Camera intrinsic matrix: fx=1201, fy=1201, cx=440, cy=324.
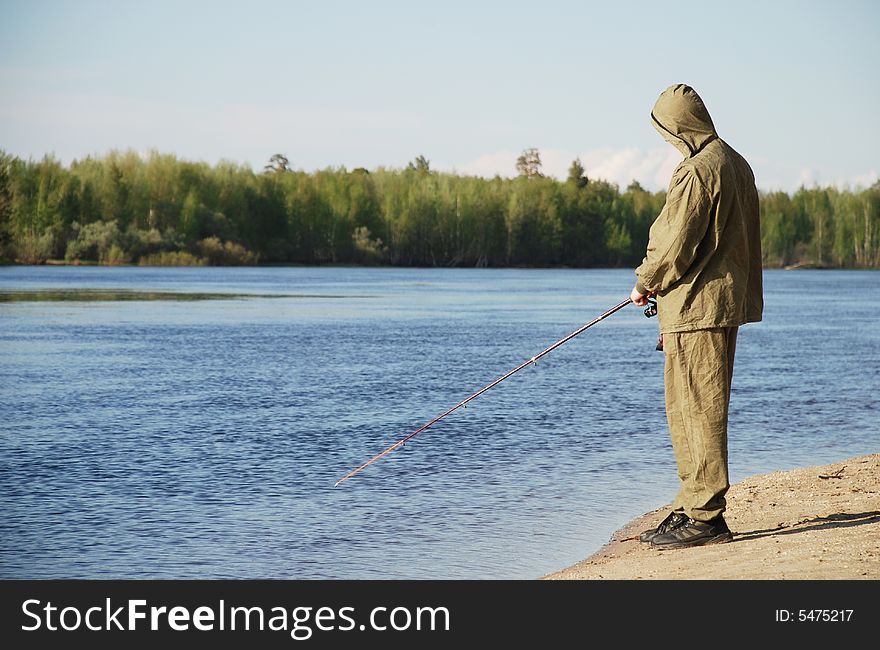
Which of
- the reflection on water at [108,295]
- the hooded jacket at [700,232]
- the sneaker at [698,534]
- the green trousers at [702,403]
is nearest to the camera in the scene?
the hooded jacket at [700,232]

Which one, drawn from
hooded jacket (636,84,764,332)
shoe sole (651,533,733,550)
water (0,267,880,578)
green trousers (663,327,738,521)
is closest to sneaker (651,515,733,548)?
shoe sole (651,533,733,550)

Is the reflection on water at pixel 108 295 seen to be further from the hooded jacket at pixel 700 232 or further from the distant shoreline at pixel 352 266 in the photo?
the distant shoreline at pixel 352 266

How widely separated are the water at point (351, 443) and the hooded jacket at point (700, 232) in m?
1.94

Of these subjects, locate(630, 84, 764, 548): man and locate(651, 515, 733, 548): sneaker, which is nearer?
locate(630, 84, 764, 548): man

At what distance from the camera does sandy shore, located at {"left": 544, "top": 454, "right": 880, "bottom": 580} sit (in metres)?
5.81

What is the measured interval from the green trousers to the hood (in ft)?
3.28

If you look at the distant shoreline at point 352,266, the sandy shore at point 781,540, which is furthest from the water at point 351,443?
the distant shoreline at point 352,266

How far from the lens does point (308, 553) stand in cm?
752

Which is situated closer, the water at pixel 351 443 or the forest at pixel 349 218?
the water at pixel 351 443

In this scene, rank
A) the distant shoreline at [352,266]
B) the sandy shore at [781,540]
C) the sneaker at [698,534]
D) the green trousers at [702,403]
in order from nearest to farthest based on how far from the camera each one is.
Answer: the sandy shore at [781,540] < the green trousers at [702,403] < the sneaker at [698,534] < the distant shoreline at [352,266]

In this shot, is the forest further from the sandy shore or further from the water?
the sandy shore

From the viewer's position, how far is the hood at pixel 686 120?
6.34 m

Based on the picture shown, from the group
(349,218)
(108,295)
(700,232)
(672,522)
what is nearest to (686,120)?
(700,232)

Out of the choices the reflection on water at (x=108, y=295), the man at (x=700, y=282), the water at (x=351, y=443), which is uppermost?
the man at (x=700, y=282)
